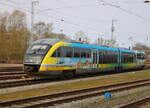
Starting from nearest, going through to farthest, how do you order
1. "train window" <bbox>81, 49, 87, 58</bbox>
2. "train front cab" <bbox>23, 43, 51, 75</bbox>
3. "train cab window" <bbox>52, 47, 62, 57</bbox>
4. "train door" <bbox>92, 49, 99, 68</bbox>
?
"train front cab" <bbox>23, 43, 51, 75</bbox> → "train cab window" <bbox>52, 47, 62, 57</bbox> → "train window" <bbox>81, 49, 87, 58</bbox> → "train door" <bbox>92, 49, 99, 68</bbox>

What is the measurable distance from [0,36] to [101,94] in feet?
147

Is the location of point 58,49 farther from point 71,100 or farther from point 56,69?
point 71,100

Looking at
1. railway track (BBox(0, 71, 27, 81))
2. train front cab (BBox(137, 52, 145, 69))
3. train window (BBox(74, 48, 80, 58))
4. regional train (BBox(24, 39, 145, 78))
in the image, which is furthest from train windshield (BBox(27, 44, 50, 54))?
train front cab (BBox(137, 52, 145, 69))

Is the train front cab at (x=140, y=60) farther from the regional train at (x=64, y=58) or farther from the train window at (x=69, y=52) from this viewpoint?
the train window at (x=69, y=52)

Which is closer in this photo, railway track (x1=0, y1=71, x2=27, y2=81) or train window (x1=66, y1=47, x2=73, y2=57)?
railway track (x1=0, y1=71, x2=27, y2=81)

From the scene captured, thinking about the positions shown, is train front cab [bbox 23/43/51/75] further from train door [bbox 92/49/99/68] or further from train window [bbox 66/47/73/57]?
train door [bbox 92/49/99/68]

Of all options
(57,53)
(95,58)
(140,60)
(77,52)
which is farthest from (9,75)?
(140,60)

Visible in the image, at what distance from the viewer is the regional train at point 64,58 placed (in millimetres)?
18672

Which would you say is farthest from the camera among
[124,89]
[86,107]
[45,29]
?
[45,29]

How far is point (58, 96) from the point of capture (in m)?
13.0

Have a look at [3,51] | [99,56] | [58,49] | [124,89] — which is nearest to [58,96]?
[124,89]

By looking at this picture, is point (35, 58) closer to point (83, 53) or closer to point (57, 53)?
point (57, 53)

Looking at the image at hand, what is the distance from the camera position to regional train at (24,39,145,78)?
18.7 metres

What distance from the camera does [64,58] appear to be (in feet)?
66.4
